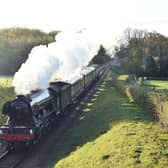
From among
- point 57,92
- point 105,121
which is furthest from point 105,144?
point 57,92

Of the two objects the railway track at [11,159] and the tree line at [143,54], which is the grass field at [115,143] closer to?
the railway track at [11,159]

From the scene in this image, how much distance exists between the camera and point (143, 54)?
98750 millimetres

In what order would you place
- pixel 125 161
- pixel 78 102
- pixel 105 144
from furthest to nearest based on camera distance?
pixel 78 102
pixel 105 144
pixel 125 161

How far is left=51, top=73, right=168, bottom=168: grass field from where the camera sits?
777 inches

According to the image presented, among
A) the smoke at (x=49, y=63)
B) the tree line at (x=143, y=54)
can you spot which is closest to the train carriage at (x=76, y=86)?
the smoke at (x=49, y=63)

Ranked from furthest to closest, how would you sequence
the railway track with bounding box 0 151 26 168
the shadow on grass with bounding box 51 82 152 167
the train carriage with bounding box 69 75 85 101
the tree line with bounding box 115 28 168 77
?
the tree line with bounding box 115 28 168 77 → the train carriage with bounding box 69 75 85 101 → the shadow on grass with bounding box 51 82 152 167 → the railway track with bounding box 0 151 26 168

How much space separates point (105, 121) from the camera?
30.8 meters

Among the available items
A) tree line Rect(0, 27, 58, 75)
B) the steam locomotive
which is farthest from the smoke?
tree line Rect(0, 27, 58, 75)

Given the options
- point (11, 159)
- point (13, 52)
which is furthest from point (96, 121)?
point (13, 52)

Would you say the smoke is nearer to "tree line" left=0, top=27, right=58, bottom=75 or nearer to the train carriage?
the train carriage

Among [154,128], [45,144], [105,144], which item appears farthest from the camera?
[45,144]

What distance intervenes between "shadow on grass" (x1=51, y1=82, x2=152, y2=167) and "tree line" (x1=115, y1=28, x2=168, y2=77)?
56.5 meters

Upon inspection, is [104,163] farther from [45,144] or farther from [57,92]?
[57,92]

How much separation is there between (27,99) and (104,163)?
819 cm
